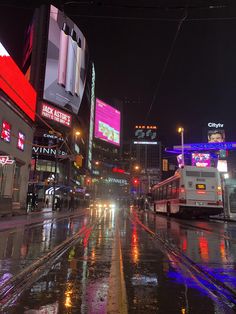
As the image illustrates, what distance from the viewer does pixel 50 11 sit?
71.9 metres

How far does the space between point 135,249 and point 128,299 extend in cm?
589

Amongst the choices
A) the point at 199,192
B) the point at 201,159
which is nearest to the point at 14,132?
the point at 199,192

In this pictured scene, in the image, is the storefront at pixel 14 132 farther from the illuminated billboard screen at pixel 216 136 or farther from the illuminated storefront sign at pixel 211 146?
the illuminated billboard screen at pixel 216 136

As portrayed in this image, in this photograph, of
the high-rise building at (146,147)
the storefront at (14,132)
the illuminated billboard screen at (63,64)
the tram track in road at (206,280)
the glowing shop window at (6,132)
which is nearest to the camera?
the tram track in road at (206,280)

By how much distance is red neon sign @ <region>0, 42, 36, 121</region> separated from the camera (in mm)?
28203

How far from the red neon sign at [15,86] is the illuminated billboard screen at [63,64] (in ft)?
123

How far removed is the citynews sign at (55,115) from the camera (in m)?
70.7

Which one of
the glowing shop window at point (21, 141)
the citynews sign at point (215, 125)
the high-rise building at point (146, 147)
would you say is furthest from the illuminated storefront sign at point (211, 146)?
the high-rise building at point (146, 147)

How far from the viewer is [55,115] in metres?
73.2

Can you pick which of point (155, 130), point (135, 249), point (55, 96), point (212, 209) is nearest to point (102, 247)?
point (135, 249)

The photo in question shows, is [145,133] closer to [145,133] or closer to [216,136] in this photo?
[145,133]

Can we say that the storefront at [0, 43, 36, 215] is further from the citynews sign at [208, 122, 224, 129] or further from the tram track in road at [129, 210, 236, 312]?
the citynews sign at [208, 122, 224, 129]

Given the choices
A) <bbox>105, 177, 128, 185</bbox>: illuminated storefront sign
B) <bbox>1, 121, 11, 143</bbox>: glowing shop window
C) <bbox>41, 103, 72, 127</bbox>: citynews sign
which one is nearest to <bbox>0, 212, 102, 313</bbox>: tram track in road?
<bbox>1, 121, 11, 143</bbox>: glowing shop window

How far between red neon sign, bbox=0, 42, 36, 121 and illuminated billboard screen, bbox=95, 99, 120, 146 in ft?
273
